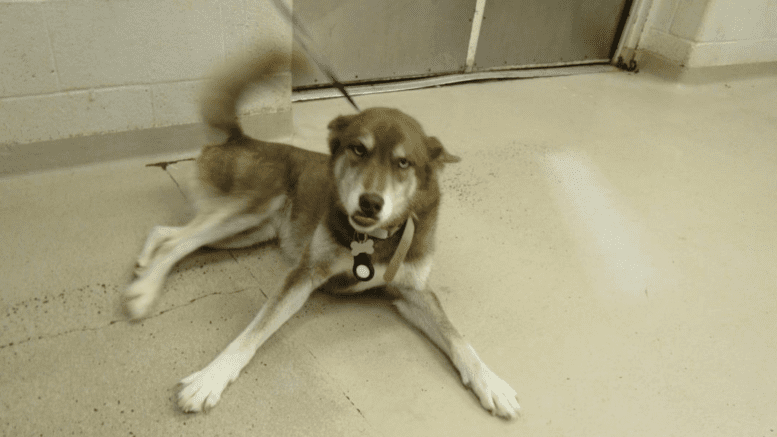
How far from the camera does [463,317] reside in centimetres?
182

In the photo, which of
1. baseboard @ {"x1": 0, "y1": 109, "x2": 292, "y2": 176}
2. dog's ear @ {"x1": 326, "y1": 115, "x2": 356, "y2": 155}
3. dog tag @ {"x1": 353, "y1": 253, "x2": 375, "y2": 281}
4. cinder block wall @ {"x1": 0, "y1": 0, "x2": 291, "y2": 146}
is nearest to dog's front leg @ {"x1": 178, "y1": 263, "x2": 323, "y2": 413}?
dog tag @ {"x1": 353, "y1": 253, "x2": 375, "y2": 281}

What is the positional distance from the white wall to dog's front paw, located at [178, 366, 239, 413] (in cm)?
423

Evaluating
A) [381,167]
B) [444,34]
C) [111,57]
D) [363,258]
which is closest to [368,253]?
[363,258]

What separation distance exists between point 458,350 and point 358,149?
666mm

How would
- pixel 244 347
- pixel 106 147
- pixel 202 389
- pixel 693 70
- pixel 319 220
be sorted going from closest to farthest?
pixel 202 389 → pixel 244 347 → pixel 319 220 → pixel 106 147 → pixel 693 70

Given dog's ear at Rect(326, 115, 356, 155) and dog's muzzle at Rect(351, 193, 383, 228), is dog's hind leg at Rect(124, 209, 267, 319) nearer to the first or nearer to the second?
dog's ear at Rect(326, 115, 356, 155)

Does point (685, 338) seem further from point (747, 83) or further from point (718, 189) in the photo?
point (747, 83)

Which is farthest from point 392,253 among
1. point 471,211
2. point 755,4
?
point 755,4

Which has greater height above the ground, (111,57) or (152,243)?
(111,57)

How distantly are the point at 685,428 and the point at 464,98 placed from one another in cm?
249

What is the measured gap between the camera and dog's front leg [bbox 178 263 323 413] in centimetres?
138

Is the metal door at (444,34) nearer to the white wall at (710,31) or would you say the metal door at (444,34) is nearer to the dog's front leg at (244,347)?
the white wall at (710,31)

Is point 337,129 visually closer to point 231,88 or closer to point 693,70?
point 231,88

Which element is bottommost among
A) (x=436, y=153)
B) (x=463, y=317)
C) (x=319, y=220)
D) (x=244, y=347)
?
(x=463, y=317)
